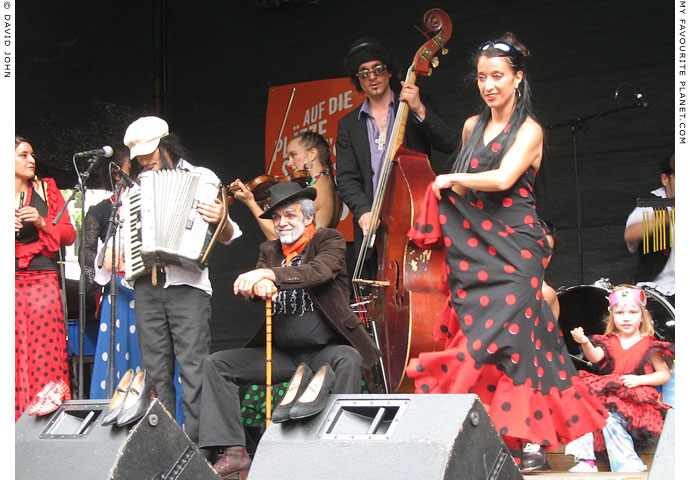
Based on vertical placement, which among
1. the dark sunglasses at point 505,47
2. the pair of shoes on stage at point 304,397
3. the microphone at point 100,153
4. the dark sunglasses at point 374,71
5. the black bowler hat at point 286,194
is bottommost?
the pair of shoes on stage at point 304,397

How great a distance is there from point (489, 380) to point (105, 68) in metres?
4.64

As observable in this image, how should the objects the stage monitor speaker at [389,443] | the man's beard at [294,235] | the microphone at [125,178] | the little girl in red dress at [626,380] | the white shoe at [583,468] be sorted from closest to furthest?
the stage monitor speaker at [389,443], the white shoe at [583,468], the little girl in red dress at [626,380], the man's beard at [294,235], the microphone at [125,178]

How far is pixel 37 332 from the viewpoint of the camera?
4672mm

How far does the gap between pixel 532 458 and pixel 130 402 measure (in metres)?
1.54

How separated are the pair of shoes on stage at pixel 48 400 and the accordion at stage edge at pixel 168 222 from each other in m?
0.95

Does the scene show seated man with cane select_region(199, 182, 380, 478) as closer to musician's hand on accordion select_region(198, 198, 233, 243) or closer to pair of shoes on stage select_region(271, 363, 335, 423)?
musician's hand on accordion select_region(198, 198, 233, 243)

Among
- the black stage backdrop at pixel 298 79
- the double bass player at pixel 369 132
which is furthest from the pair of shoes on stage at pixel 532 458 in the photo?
the black stage backdrop at pixel 298 79

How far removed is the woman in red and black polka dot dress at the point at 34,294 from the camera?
4.62 metres

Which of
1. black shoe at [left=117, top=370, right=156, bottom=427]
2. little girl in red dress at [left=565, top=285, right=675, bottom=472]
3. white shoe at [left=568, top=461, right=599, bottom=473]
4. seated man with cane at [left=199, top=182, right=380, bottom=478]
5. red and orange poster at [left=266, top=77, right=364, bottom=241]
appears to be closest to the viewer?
black shoe at [left=117, top=370, right=156, bottom=427]

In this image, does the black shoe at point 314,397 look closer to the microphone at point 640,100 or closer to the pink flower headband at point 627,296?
the pink flower headband at point 627,296

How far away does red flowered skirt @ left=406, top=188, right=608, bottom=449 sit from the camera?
10.4 ft

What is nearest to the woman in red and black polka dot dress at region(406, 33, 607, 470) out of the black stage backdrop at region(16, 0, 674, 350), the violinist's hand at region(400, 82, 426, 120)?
the violinist's hand at region(400, 82, 426, 120)

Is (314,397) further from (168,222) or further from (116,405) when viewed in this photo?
(168,222)

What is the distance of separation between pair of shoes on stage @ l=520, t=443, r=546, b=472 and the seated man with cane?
82 cm
